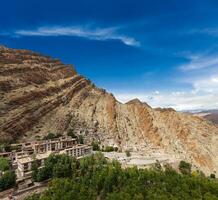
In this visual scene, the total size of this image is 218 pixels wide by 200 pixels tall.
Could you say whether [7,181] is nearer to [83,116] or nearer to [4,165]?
[4,165]

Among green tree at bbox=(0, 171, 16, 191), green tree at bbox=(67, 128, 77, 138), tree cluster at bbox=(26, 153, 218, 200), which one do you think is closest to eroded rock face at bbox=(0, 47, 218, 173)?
green tree at bbox=(67, 128, 77, 138)

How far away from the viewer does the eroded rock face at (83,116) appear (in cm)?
7794

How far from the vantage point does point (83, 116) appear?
89375 millimetres

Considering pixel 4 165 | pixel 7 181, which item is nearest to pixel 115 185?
pixel 7 181

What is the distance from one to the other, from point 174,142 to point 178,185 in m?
48.6

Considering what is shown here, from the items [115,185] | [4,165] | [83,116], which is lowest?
[115,185]

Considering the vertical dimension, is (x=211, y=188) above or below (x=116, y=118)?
below

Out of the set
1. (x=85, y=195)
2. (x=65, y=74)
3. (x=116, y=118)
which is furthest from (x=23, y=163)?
(x=65, y=74)

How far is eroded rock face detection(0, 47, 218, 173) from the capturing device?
256 ft

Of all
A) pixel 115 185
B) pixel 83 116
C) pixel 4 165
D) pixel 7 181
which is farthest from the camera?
pixel 83 116

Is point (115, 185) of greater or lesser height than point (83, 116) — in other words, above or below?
below

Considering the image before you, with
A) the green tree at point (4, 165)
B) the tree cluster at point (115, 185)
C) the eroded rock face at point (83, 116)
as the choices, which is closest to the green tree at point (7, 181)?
the green tree at point (4, 165)

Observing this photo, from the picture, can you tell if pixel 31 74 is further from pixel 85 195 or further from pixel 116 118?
pixel 85 195

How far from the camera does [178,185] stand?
133ft
